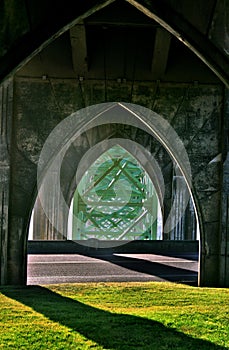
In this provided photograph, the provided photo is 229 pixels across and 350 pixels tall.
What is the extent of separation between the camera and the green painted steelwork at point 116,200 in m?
32.8

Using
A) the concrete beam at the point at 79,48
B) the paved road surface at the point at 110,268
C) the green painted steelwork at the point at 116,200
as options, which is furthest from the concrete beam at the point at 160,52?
the green painted steelwork at the point at 116,200

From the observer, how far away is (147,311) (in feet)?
20.9

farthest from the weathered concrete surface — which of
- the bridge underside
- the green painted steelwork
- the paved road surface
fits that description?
the green painted steelwork

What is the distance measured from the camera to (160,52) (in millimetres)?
8914

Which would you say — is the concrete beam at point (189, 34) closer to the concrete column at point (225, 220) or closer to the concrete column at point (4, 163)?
the concrete column at point (4, 163)

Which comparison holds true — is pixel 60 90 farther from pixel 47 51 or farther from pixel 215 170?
pixel 215 170

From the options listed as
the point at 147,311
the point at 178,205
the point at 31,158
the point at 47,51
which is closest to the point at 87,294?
the point at 147,311

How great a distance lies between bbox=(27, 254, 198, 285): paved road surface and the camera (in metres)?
10.5

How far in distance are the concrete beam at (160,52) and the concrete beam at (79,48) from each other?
3.81ft

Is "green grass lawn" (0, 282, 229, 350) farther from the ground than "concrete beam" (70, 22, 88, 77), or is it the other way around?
"concrete beam" (70, 22, 88, 77)

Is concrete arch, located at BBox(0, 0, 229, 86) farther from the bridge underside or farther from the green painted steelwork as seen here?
the green painted steelwork

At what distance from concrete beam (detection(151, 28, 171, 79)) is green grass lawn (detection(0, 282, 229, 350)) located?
3.78 meters

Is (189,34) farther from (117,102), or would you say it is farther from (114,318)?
(117,102)

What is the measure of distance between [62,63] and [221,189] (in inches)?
144
